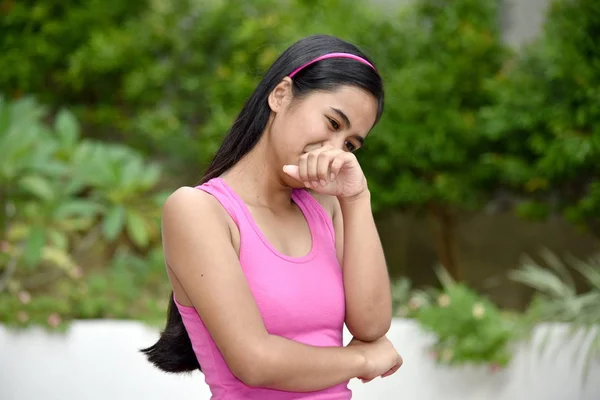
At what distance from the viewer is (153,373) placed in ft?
10.7

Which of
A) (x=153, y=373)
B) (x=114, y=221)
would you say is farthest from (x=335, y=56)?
(x=114, y=221)

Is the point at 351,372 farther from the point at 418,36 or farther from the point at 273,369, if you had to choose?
the point at 418,36

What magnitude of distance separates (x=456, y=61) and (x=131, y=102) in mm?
2208

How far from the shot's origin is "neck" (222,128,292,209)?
139cm

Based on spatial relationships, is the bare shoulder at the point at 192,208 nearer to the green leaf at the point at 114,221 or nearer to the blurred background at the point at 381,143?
the blurred background at the point at 381,143

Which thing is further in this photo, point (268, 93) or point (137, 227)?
point (137, 227)

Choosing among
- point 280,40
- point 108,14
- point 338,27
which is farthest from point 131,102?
point 338,27

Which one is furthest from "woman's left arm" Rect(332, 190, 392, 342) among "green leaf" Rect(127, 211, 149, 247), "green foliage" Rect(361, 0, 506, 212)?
"green foliage" Rect(361, 0, 506, 212)

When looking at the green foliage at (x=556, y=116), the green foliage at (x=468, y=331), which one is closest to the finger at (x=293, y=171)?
the green foliage at (x=468, y=331)

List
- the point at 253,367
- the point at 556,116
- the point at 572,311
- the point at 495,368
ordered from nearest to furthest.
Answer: the point at 253,367, the point at 495,368, the point at 572,311, the point at 556,116

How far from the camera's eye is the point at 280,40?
15.2 feet

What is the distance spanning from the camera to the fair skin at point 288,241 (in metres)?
1.22

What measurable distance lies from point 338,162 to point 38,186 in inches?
112

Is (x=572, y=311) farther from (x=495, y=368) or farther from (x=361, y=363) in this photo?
(x=361, y=363)
